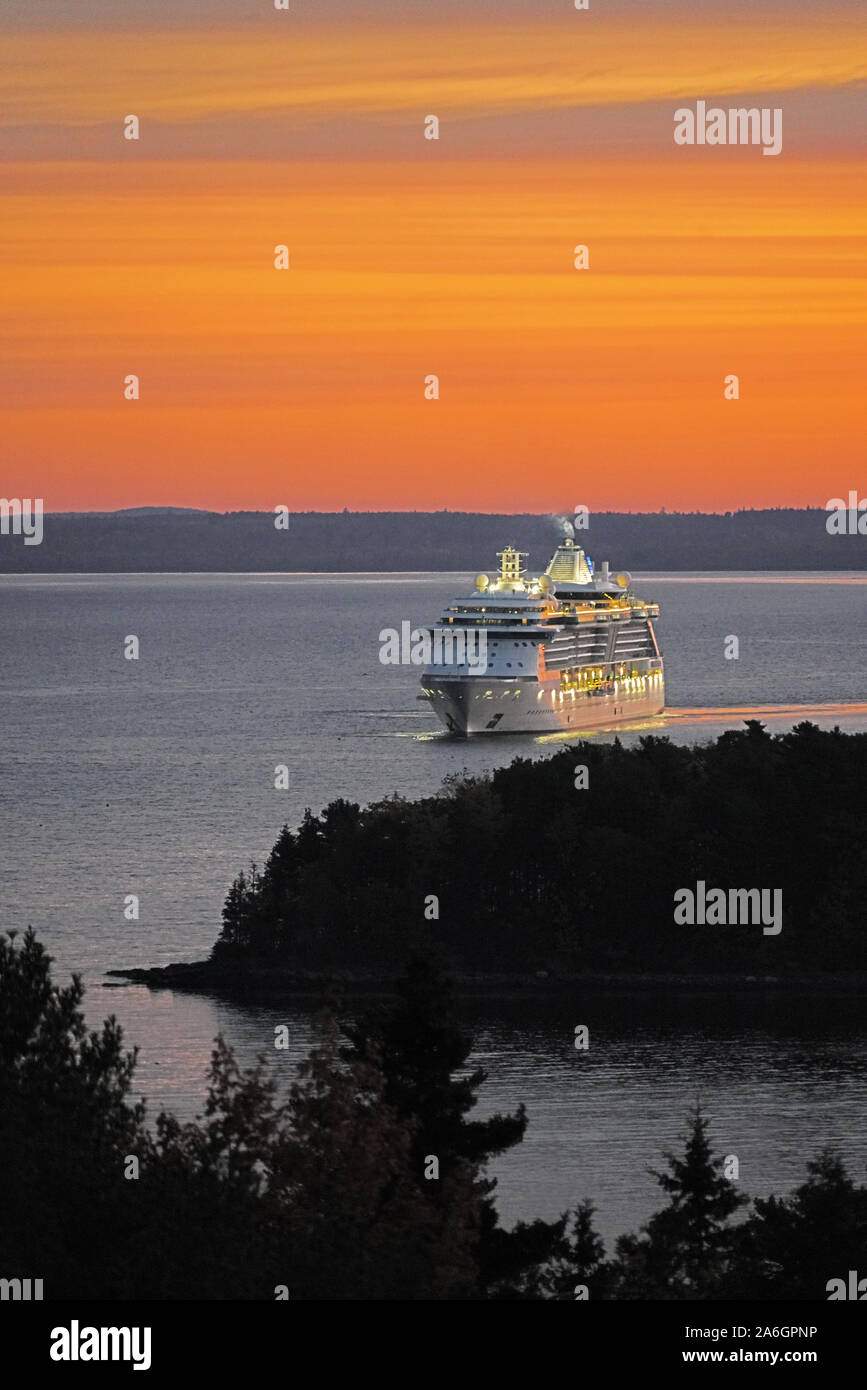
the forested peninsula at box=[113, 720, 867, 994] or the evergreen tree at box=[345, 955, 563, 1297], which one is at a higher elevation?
the forested peninsula at box=[113, 720, 867, 994]

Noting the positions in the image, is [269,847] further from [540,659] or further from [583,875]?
[540,659]

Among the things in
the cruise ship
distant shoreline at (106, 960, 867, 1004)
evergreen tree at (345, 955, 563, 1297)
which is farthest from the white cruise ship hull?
evergreen tree at (345, 955, 563, 1297)

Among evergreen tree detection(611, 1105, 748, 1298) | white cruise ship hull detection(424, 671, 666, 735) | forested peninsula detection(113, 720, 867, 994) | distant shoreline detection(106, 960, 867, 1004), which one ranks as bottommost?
evergreen tree detection(611, 1105, 748, 1298)

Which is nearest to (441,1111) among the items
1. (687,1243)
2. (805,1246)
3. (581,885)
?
(687,1243)

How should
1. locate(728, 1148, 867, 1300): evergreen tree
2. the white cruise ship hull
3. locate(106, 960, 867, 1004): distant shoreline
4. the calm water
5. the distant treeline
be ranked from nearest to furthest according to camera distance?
locate(728, 1148, 867, 1300): evergreen tree, the calm water, locate(106, 960, 867, 1004): distant shoreline, the distant treeline, the white cruise ship hull

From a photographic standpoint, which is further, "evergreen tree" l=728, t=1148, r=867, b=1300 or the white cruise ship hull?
the white cruise ship hull

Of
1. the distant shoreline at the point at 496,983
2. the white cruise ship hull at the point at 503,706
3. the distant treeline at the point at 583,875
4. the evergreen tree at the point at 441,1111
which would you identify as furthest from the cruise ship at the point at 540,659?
the evergreen tree at the point at 441,1111

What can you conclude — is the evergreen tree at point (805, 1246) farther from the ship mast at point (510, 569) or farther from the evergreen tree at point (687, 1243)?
the ship mast at point (510, 569)

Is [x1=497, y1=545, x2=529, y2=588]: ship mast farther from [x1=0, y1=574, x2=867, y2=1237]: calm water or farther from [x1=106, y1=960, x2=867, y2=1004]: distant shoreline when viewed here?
[x1=106, y1=960, x2=867, y2=1004]: distant shoreline
